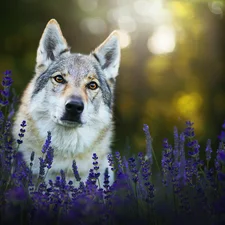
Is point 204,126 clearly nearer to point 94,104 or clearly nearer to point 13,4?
point 94,104

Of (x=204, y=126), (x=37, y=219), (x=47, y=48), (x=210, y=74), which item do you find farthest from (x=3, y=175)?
(x=210, y=74)

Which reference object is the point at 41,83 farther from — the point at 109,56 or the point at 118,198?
the point at 118,198

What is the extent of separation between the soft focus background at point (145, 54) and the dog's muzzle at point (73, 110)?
13.4 ft

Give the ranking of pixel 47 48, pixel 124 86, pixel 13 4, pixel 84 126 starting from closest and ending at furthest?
pixel 84 126
pixel 47 48
pixel 13 4
pixel 124 86

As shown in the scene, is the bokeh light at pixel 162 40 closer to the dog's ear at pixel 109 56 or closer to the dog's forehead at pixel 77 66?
the dog's ear at pixel 109 56

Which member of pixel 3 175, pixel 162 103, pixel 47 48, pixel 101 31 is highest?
pixel 101 31

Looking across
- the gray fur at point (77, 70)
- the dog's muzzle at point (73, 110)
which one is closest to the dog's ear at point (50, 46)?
the gray fur at point (77, 70)

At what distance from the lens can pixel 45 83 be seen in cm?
440

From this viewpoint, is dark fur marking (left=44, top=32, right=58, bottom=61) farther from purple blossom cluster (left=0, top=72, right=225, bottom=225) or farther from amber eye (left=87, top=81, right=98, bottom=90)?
purple blossom cluster (left=0, top=72, right=225, bottom=225)

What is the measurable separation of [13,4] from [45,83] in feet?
15.3

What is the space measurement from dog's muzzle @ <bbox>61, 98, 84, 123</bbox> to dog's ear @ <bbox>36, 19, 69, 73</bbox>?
944mm

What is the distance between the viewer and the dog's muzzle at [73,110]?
151 inches

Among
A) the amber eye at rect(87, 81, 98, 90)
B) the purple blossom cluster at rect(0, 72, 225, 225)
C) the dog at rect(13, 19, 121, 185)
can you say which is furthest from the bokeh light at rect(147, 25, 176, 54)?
the purple blossom cluster at rect(0, 72, 225, 225)

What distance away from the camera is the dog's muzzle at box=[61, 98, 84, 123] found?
3844 millimetres
